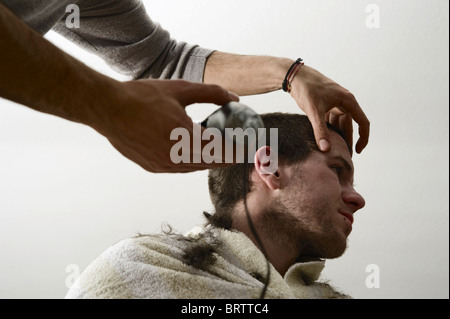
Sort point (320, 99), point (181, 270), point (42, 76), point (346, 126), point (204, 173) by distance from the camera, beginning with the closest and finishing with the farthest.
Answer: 1. point (42, 76)
2. point (181, 270)
3. point (320, 99)
4. point (346, 126)
5. point (204, 173)

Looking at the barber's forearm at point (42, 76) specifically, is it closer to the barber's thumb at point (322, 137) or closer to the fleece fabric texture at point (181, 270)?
the fleece fabric texture at point (181, 270)

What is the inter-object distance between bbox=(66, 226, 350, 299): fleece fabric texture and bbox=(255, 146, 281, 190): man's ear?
0.16 m

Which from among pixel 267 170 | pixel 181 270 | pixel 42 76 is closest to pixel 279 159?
pixel 267 170

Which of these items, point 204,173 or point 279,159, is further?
point 204,173

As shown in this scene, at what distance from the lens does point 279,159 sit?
109cm

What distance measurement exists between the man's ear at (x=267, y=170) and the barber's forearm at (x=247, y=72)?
159mm

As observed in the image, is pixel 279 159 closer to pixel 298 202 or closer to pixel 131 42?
pixel 298 202

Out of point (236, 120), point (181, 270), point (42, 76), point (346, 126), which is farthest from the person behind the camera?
point (346, 126)

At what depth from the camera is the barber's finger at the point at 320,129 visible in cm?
98

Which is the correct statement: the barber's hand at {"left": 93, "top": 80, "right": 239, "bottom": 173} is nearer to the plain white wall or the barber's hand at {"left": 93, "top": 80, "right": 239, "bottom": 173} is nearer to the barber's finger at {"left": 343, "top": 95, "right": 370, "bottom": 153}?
the barber's finger at {"left": 343, "top": 95, "right": 370, "bottom": 153}

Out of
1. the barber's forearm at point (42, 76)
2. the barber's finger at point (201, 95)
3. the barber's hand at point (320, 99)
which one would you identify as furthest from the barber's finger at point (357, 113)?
the barber's forearm at point (42, 76)

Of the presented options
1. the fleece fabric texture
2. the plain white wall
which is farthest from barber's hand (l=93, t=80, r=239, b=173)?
the plain white wall

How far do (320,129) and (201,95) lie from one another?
47 centimetres

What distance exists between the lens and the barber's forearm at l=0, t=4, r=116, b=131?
1.63 feet
